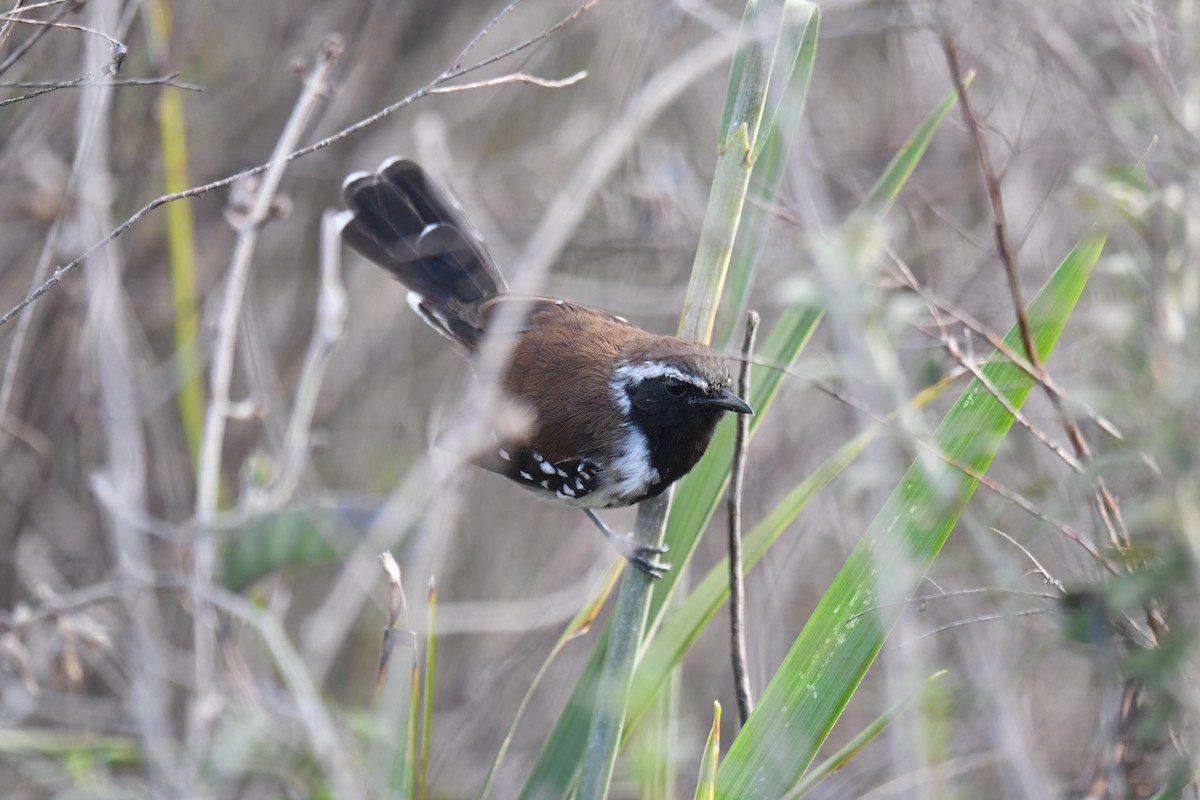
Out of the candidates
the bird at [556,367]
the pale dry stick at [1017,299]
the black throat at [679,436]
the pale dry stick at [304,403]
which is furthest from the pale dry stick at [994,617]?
the pale dry stick at [304,403]

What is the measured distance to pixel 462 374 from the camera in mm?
6348

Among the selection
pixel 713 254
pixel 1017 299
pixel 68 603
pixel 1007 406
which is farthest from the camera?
pixel 68 603

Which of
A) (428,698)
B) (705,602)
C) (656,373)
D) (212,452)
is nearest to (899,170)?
(656,373)

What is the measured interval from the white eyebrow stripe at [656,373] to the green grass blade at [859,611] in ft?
2.86

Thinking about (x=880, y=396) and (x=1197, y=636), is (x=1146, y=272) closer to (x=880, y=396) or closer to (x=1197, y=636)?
(x=880, y=396)

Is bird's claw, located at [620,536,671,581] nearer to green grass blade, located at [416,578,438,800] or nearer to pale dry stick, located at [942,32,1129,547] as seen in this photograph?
green grass blade, located at [416,578,438,800]

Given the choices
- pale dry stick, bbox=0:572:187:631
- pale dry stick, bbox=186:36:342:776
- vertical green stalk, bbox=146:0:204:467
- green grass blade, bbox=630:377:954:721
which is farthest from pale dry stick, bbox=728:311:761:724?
vertical green stalk, bbox=146:0:204:467

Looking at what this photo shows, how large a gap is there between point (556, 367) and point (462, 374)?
3100 mm

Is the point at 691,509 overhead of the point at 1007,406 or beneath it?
beneath

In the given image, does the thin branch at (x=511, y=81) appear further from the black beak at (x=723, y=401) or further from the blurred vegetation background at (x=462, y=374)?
the black beak at (x=723, y=401)

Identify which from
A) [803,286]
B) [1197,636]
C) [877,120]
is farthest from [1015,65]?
[1197,636]

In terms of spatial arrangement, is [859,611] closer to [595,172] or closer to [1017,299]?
[1017,299]

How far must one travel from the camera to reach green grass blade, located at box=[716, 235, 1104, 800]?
79.5 inches

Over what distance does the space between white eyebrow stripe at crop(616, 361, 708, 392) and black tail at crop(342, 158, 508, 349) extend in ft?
2.66
